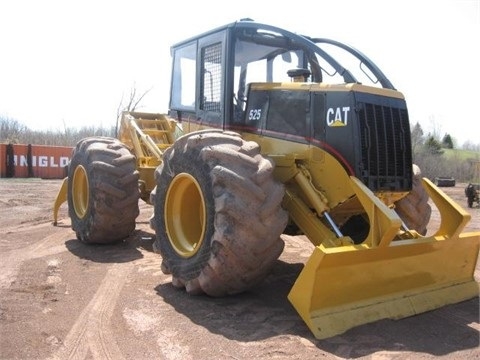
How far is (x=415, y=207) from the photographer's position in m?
6.18

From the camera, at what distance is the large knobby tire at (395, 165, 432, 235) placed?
20.1 feet

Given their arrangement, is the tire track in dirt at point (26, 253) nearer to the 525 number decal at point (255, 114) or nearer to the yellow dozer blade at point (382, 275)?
the 525 number decal at point (255, 114)

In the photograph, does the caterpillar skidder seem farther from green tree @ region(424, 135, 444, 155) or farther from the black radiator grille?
green tree @ region(424, 135, 444, 155)

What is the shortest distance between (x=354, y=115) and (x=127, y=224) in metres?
4.10

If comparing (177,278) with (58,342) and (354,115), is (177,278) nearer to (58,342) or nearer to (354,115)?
(58,342)

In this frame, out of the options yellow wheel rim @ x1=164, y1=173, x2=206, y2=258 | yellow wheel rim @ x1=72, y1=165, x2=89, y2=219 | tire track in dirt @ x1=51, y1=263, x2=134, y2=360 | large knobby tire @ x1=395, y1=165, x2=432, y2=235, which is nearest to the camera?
tire track in dirt @ x1=51, y1=263, x2=134, y2=360

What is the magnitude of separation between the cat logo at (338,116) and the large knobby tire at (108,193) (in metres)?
3.45

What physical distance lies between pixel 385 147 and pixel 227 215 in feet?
5.88

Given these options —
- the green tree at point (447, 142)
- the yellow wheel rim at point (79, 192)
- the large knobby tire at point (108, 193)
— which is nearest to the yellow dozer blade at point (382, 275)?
the large knobby tire at point (108, 193)

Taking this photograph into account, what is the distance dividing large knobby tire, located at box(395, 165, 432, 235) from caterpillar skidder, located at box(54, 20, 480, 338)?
0.05 feet

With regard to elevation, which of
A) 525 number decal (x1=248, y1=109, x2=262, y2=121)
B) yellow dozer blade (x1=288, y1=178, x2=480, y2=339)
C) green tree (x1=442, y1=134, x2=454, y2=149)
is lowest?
green tree (x1=442, y1=134, x2=454, y2=149)

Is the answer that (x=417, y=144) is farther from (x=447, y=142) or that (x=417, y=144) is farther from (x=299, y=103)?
(x=299, y=103)

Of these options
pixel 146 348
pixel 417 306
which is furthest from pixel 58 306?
pixel 417 306

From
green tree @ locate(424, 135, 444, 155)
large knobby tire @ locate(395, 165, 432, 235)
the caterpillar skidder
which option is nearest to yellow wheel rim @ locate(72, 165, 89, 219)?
the caterpillar skidder
